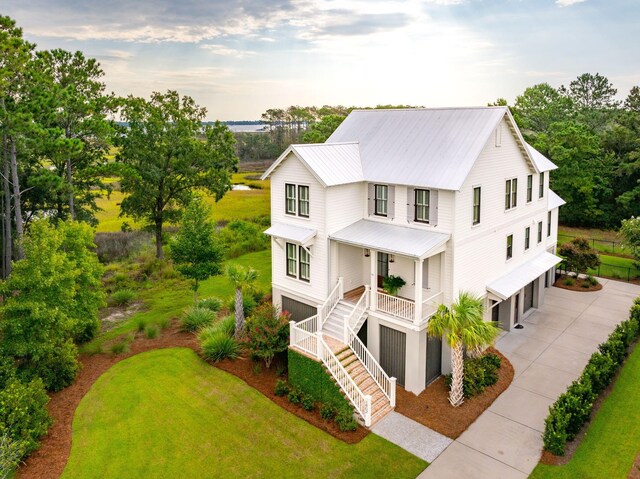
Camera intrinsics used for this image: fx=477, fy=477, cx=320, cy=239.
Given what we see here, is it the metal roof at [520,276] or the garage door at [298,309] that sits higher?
the metal roof at [520,276]

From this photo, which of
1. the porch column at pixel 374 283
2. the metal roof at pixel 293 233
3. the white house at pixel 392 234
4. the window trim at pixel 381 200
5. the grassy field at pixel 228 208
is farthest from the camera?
the grassy field at pixel 228 208

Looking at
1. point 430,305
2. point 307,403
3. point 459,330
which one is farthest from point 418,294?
point 307,403

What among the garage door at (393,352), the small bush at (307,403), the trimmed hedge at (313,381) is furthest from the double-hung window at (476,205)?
the small bush at (307,403)

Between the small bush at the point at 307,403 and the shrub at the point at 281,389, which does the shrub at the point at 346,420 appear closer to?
the small bush at the point at 307,403

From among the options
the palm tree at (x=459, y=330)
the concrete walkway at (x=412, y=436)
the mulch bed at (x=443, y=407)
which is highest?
the palm tree at (x=459, y=330)

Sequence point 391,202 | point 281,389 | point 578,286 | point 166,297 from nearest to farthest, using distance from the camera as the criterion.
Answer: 1. point 281,389
2. point 391,202
3. point 166,297
4. point 578,286

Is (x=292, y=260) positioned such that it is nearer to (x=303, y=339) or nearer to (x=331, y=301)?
(x=331, y=301)
